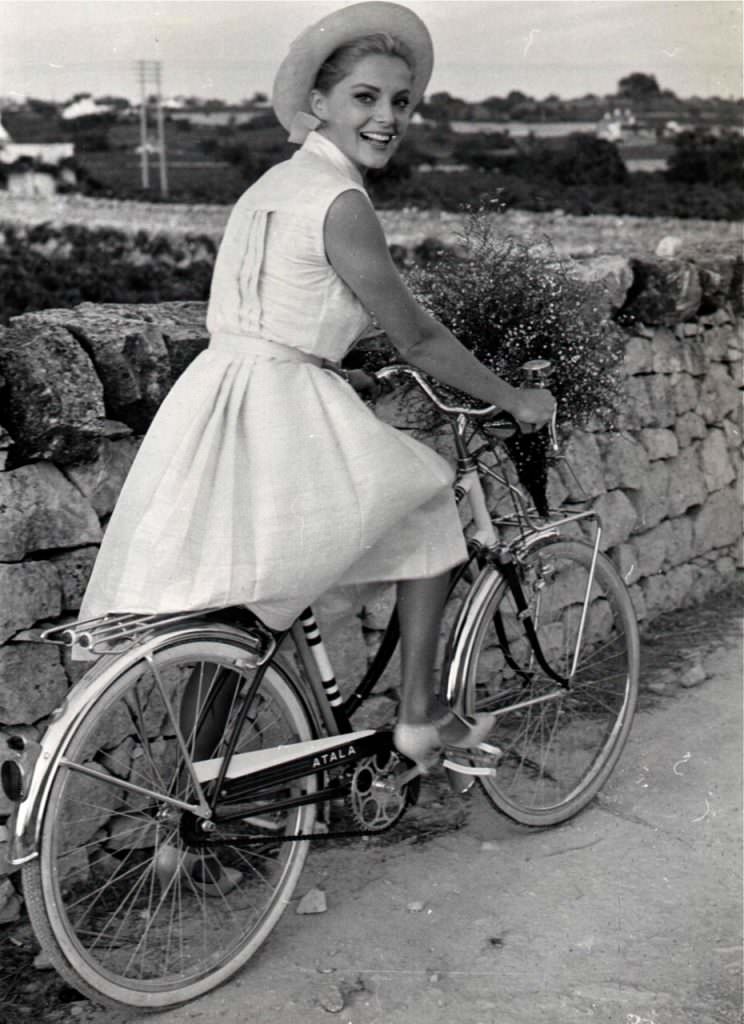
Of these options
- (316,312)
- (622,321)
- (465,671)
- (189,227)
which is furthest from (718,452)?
(189,227)

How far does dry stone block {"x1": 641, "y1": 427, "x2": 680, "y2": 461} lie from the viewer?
5.43 m

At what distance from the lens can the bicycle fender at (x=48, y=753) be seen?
2445 millimetres

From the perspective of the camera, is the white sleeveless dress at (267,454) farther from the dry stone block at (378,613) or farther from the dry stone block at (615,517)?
the dry stone block at (615,517)

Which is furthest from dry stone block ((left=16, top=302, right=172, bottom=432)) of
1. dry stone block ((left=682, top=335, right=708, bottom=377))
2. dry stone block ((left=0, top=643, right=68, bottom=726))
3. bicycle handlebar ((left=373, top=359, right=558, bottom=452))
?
dry stone block ((left=682, top=335, right=708, bottom=377))

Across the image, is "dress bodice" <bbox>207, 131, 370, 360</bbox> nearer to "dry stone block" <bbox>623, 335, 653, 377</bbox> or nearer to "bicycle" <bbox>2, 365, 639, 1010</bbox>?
"bicycle" <bbox>2, 365, 639, 1010</bbox>

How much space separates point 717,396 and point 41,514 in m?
3.97

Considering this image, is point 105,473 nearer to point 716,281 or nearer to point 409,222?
point 716,281

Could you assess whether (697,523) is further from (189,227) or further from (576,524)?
(189,227)

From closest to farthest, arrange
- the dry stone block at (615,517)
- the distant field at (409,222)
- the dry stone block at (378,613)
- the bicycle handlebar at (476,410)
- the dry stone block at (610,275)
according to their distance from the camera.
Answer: the bicycle handlebar at (476,410) → the dry stone block at (378,613) → the dry stone block at (610,275) → the dry stone block at (615,517) → the distant field at (409,222)

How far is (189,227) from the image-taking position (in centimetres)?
3650

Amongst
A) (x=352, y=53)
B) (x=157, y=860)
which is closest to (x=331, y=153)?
(x=352, y=53)

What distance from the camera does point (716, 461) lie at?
5.98 metres

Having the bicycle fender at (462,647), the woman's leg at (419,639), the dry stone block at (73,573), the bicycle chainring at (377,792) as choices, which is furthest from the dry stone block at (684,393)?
the dry stone block at (73,573)

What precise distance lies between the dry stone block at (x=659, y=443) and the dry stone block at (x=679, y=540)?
1.02ft
